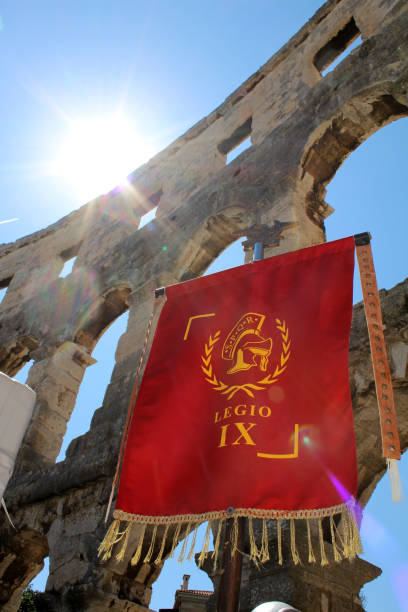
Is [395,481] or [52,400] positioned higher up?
[52,400]

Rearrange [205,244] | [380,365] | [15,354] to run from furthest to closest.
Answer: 1. [15,354]
2. [205,244]
3. [380,365]

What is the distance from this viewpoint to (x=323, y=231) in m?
6.26

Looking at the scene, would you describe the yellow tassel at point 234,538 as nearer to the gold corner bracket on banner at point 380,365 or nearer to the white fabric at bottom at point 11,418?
the gold corner bracket on banner at point 380,365

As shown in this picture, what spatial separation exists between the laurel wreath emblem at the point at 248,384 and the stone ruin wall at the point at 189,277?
1.06 meters

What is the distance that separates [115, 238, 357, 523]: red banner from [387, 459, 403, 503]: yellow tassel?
165 millimetres

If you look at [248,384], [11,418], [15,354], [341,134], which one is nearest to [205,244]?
[341,134]

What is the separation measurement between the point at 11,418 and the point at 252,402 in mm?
1245

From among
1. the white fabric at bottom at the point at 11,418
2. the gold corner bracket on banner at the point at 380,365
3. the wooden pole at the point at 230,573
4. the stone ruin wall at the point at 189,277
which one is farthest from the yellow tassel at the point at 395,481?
the white fabric at bottom at the point at 11,418

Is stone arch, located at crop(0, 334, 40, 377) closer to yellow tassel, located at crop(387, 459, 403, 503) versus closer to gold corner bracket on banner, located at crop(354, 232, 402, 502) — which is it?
gold corner bracket on banner, located at crop(354, 232, 402, 502)

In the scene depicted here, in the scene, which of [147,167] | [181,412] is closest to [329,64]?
[147,167]

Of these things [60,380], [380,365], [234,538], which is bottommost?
[234,538]

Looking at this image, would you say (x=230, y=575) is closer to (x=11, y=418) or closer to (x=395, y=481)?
(x=395, y=481)

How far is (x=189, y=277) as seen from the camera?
A: 7.77 m

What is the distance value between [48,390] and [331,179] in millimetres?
4883
